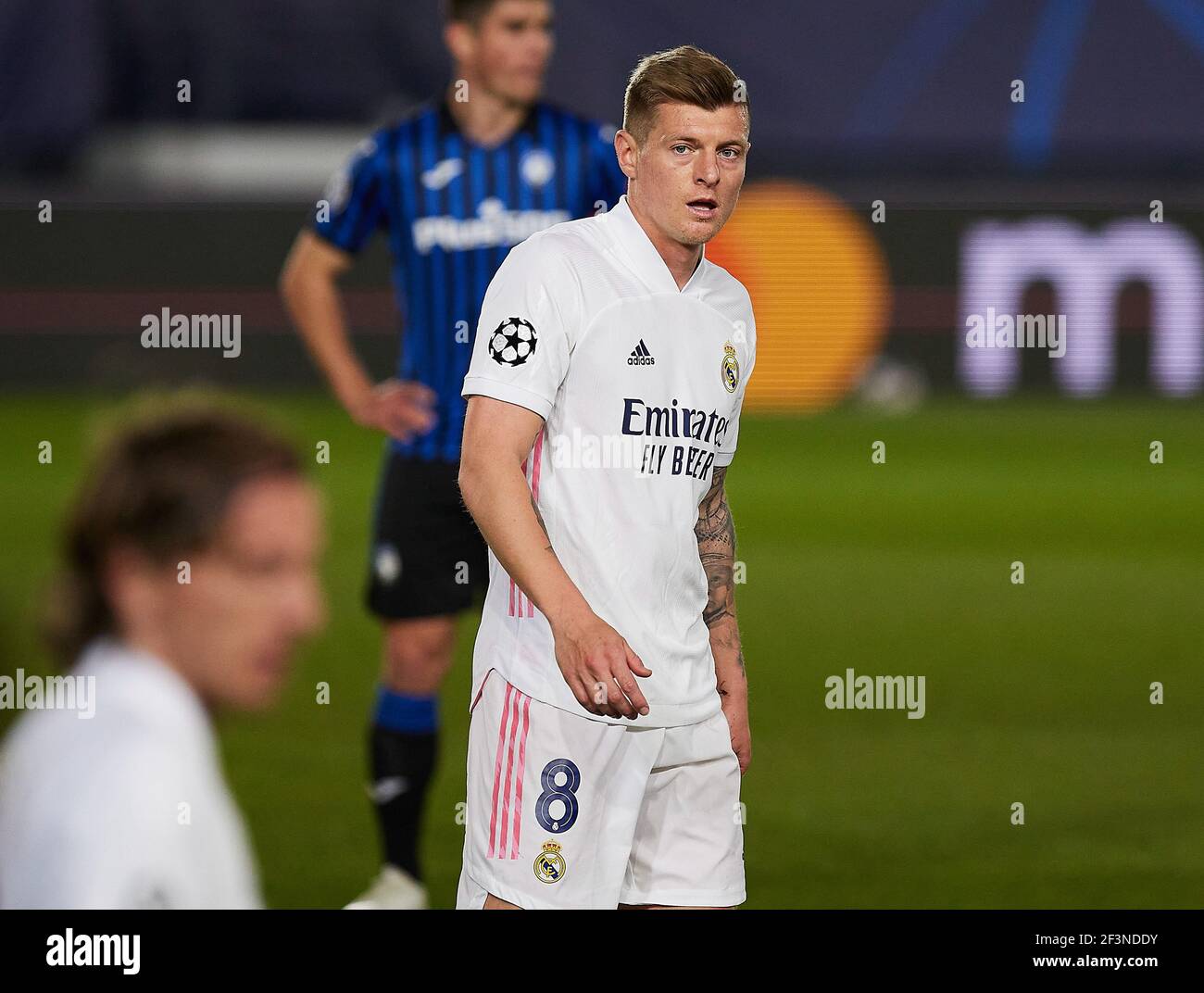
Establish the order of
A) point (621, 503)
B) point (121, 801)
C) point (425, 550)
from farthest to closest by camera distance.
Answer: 1. point (425, 550)
2. point (621, 503)
3. point (121, 801)

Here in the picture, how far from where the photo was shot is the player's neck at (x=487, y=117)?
546 cm

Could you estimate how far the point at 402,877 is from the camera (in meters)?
5.16

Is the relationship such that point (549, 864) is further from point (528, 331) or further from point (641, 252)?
point (641, 252)

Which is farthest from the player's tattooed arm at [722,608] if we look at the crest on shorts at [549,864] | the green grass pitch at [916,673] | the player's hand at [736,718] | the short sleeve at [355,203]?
the short sleeve at [355,203]

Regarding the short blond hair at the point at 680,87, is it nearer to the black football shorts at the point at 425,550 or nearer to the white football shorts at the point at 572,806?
the white football shorts at the point at 572,806

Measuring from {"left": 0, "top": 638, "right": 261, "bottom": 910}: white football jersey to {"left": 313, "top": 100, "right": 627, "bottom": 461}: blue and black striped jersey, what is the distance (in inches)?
144

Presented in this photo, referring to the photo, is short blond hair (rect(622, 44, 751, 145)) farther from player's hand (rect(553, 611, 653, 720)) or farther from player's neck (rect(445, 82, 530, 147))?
player's neck (rect(445, 82, 530, 147))

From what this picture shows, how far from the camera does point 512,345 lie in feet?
Answer: 10.6

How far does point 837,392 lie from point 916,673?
35.1ft

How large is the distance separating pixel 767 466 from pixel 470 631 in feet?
21.5

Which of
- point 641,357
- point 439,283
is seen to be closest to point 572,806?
point 641,357

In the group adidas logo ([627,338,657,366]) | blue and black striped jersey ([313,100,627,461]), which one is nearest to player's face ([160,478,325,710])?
adidas logo ([627,338,657,366])

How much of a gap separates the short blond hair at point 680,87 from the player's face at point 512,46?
194cm

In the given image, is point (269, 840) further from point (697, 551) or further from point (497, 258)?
point (697, 551)
